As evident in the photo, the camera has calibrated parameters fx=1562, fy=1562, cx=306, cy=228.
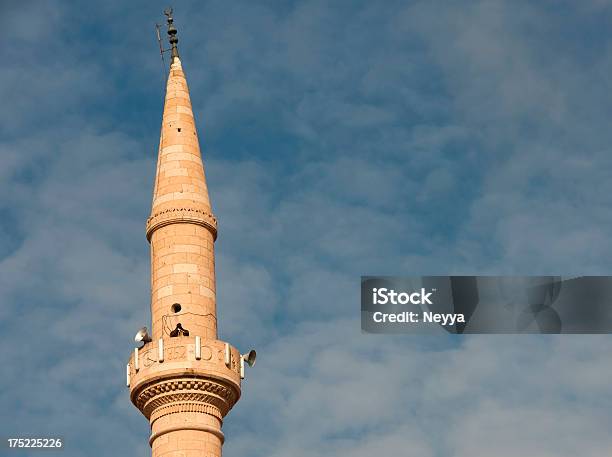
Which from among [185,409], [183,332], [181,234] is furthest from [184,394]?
[181,234]

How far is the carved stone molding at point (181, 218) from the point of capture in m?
46.7

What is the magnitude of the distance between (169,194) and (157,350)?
540cm

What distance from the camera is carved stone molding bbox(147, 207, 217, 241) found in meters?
46.7

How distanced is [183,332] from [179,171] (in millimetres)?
5763

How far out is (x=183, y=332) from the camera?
4444 centimetres

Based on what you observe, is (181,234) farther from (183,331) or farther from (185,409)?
(185,409)

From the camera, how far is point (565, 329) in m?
45.8

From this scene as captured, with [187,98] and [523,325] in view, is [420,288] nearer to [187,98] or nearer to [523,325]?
[523,325]

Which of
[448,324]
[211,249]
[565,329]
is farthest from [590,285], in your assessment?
[211,249]

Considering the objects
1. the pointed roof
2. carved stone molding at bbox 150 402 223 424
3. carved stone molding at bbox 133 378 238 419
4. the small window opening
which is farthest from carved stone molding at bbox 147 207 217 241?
carved stone molding at bbox 150 402 223 424

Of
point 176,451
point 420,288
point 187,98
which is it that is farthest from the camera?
point 187,98

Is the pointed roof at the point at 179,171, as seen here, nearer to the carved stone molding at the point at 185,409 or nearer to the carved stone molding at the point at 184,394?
the carved stone molding at the point at 184,394

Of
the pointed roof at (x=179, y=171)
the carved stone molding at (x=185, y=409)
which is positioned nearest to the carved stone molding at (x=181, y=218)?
the pointed roof at (x=179, y=171)

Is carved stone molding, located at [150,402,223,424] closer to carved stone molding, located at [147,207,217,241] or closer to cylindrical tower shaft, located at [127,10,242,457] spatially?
cylindrical tower shaft, located at [127,10,242,457]
